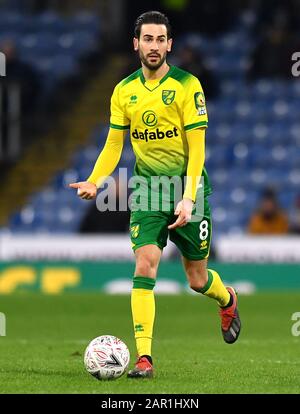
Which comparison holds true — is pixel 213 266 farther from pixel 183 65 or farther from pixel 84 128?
pixel 84 128

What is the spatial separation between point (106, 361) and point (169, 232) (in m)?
1.18

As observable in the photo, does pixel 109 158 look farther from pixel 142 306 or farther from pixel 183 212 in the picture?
pixel 142 306

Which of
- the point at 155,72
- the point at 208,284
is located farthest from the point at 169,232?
the point at 155,72

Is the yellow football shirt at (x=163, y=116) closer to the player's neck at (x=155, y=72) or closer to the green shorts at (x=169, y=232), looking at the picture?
the player's neck at (x=155, y=72)

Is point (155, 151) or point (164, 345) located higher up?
point (155, 151)

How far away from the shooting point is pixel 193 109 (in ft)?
28.1

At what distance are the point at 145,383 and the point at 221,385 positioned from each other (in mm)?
486

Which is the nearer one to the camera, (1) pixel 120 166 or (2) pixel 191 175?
(2) pixel 191 175

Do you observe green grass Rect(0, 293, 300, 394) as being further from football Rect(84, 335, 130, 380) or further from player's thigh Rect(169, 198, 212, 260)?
player's thigh Rect(169, 198, 212, 260)

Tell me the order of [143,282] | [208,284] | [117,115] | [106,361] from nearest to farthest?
[106,361], [143,282], [117,115], [208,284]

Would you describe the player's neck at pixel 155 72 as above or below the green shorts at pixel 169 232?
above

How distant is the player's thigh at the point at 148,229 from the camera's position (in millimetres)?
8523

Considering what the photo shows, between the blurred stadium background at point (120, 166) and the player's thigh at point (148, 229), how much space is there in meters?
2.08

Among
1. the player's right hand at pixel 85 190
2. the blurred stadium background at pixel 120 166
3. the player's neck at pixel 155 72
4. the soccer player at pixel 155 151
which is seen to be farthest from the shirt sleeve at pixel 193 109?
the blurred stadium background at pixel 120 166
